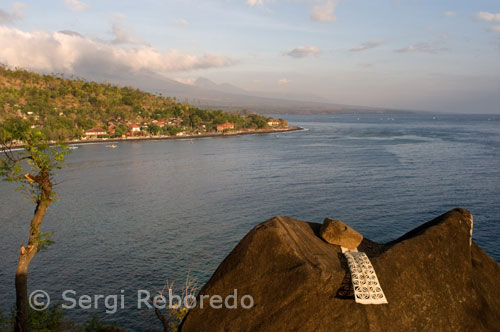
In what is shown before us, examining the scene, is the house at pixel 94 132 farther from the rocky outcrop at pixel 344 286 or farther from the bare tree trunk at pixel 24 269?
the rocky outcrop at pixel 344 286

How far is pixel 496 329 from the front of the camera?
10273mm

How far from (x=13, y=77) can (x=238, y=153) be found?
14354 centimetres

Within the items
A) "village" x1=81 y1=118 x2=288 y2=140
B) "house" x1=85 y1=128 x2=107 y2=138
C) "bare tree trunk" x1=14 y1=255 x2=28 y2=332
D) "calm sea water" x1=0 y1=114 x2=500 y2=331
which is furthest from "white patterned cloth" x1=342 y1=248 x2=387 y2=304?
"house" x1=85 y1=128 x2=107 y2=138

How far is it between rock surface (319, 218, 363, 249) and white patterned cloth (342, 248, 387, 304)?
4.67 ft

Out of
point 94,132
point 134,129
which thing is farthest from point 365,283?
point 134,129

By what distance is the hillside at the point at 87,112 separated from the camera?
459ft

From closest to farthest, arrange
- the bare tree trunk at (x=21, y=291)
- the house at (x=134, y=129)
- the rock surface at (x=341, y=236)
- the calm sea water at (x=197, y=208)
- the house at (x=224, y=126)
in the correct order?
the rock surface at (x=341, y=236) → the bare tree trunk at (x=21, y=291) → the calm sea water at (x=197, y=208) → the house at (x=134, y=129) → the house at (x=224, y=126)

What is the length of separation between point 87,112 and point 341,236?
16828cm

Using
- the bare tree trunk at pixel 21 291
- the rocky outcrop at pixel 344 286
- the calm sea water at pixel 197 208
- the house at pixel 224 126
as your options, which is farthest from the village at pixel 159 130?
the rocky outcrop at pixel 344 286

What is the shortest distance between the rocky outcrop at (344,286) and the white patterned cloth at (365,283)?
0.66 ft

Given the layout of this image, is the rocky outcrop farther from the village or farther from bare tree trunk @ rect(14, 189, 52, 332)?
the village

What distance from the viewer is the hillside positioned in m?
140

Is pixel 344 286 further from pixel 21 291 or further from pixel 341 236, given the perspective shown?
pixel 21 291

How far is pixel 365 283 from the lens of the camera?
9711 millimetres
